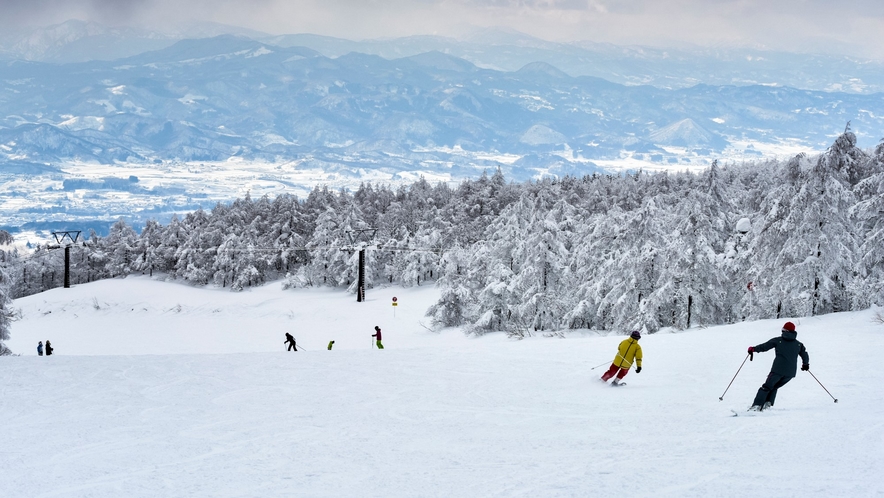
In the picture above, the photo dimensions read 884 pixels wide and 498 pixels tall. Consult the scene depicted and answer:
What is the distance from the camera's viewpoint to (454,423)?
40.2 feet

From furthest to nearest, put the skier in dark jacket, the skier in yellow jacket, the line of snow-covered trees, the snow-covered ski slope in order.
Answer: the line of snow-covered trees, the skier in yellow jacket, the skier in dark jacket, the snow-covered ski slope

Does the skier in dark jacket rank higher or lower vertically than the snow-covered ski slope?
higher

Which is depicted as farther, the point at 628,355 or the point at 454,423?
the point at 628,355

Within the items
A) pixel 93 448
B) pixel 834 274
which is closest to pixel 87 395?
pixel 93 448

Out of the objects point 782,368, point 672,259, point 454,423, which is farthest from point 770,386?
point 672,259

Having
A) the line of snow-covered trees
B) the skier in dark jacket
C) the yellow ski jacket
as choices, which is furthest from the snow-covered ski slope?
the line of snow-covered trees

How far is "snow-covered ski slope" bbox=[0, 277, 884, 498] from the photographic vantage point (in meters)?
8.81

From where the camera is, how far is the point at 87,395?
50.0 ft

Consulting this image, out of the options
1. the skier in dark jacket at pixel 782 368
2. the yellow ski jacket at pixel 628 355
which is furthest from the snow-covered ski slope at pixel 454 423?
the yellow ski jacket at pixel 628 355

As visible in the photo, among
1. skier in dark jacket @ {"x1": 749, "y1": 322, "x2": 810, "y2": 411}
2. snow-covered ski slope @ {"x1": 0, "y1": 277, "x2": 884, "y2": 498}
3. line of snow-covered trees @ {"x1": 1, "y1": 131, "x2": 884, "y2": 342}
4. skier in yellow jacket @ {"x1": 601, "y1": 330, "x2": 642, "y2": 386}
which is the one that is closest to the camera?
snow-covered ski slope @ {"x1": 0, "y1": 277, "x2": 884, "y2": 498}

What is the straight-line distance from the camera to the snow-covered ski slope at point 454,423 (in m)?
8.81

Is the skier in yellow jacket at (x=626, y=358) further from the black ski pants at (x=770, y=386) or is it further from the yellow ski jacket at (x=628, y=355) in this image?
the black ski pants at (x=770, y=386)

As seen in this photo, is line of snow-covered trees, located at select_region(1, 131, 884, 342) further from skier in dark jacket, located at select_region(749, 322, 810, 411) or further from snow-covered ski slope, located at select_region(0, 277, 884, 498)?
skier in dark jacket, located at select_region(749, 322, 810, 411)

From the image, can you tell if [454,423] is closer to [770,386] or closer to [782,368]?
[770,386]
